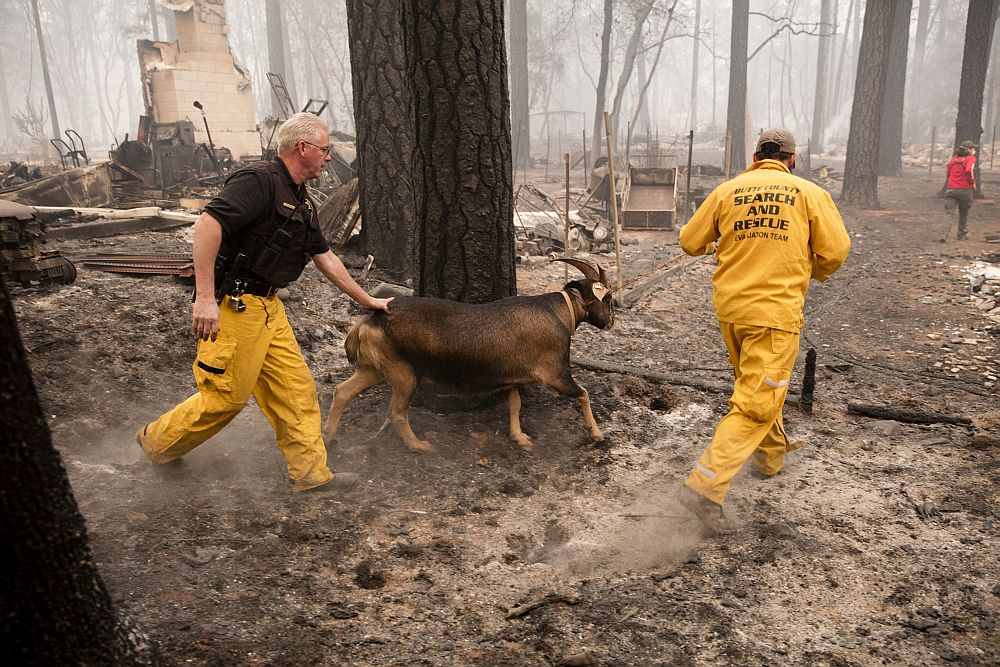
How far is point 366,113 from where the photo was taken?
7.56 meters

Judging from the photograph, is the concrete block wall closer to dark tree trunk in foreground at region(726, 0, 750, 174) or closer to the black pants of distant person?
dark tree trunk in foreground at region(726, 0, 750, 174)

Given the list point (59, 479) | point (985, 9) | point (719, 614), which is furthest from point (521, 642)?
point (985, 9)

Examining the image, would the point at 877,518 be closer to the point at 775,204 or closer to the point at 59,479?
the point at 775,204

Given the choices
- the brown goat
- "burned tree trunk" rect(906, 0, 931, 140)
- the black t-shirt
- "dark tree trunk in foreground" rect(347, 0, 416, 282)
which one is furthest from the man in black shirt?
"burned tree trunk" rect(906, 0, 931, 140)

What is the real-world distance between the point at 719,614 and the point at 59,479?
269 centimetres

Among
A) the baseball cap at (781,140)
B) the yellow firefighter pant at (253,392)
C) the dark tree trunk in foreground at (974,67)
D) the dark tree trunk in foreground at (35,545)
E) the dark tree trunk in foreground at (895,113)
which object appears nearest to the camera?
the dark tree trunk in foreground at (35,545)

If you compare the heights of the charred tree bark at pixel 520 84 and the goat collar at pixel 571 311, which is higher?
the charred tree bark at pixel 520 84

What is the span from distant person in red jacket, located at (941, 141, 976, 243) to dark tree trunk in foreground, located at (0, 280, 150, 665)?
14194mm

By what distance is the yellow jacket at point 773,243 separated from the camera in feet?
12.9

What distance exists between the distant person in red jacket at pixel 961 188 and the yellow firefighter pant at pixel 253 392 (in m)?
12.7

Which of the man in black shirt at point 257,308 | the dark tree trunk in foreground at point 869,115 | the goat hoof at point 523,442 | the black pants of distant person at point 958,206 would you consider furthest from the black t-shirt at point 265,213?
the dark tree trunk in foreground at point 869,115

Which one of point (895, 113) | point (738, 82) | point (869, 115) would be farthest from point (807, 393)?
point (895, 113)

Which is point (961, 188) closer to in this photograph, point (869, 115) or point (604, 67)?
point (869, 115)

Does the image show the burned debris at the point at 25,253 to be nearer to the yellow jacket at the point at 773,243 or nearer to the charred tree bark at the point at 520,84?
the yellow jacket at the point at 773,243
